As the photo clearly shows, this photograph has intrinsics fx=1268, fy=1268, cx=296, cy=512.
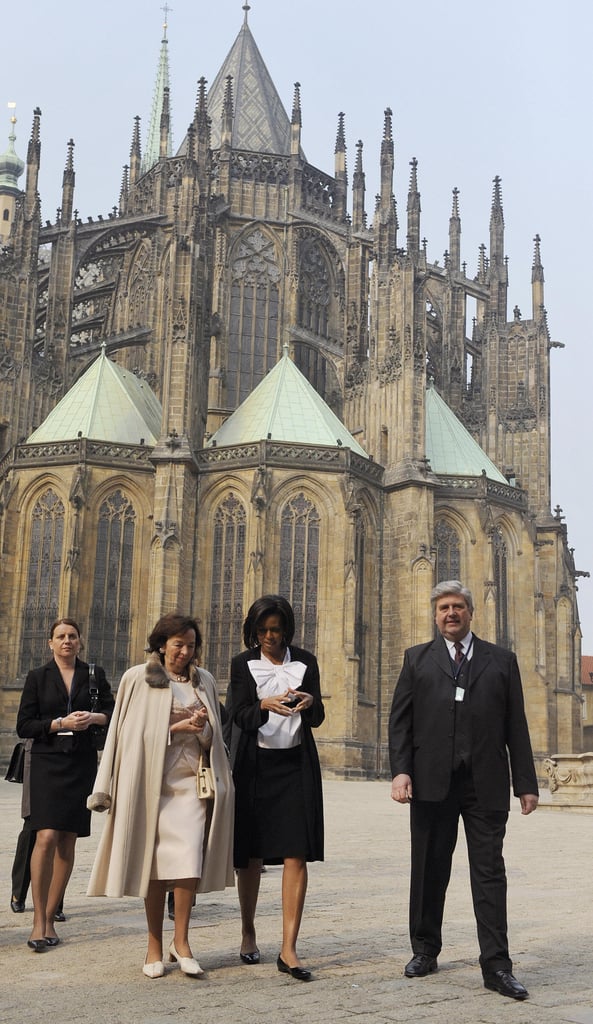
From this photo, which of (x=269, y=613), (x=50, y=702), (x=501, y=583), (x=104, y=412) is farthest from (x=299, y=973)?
(x=501, y=583)

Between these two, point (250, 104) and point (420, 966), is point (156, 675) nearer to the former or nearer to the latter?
point (420, 966)

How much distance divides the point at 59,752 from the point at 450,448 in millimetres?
33416

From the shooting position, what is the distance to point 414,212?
4119 centimetres

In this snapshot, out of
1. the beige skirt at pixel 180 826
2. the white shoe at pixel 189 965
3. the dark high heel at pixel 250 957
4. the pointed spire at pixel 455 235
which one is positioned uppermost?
the pointed spire at pixel 455 235

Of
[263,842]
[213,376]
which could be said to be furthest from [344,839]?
[213,376]

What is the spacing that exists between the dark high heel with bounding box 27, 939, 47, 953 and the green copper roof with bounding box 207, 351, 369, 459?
97.7 feet

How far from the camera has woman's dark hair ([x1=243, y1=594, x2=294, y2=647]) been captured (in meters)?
6.62

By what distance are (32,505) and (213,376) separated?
323 inches

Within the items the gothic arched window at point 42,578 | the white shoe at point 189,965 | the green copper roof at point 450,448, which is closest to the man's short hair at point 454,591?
the white shoe at point 189,965

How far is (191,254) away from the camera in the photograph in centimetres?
3709

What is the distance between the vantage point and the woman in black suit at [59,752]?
24.2 ft

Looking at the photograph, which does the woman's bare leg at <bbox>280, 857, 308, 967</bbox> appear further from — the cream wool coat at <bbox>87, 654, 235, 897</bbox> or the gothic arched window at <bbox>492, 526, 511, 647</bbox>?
the gothic arched window at <bbox>492, 526, 511, 647</bbox>

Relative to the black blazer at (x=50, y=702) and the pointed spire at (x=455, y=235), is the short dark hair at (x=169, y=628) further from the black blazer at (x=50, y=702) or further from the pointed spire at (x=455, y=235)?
the pointed spire at (x=455, y=235)

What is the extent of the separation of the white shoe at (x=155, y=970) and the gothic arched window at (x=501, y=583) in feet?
107
